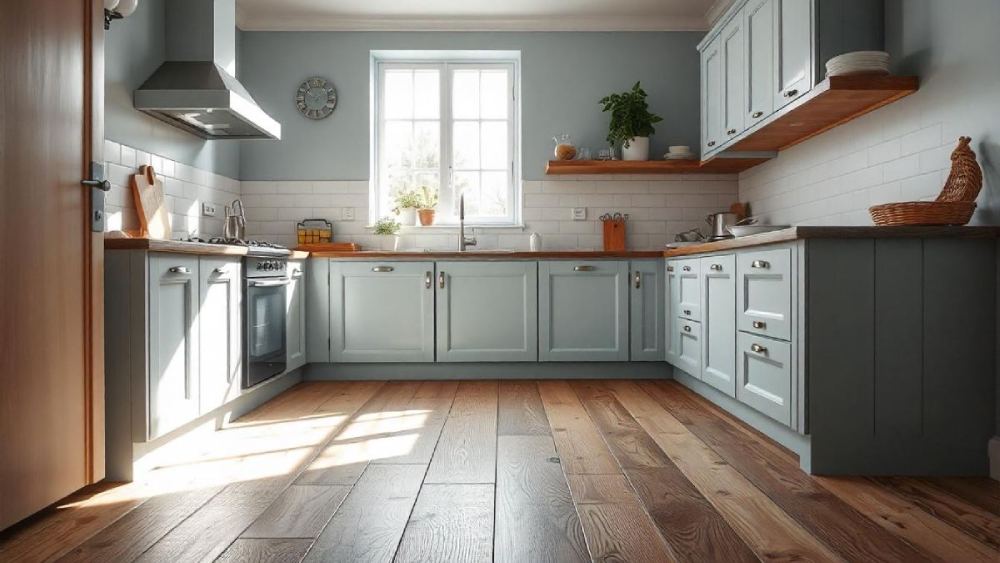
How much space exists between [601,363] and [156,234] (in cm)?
267

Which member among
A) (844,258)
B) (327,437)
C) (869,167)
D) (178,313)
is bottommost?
(327,437)

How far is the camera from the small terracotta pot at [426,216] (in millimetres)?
4781

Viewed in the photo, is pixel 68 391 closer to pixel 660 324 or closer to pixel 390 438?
pixel 390 438

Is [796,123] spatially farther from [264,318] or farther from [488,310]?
[264,318]

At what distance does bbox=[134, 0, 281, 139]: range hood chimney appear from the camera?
3355 mm

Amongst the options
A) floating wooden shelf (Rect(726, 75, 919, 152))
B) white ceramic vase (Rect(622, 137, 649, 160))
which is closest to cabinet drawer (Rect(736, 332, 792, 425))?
floating wooden shelf (Rect(726, 75, 919, 152))

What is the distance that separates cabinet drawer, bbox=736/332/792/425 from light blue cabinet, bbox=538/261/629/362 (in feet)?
4.29

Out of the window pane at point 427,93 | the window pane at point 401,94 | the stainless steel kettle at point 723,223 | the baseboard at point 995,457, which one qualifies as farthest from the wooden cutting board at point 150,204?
the baseboard at point 995,457

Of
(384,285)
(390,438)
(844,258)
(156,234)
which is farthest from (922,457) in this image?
(156,234)

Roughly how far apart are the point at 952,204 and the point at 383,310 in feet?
Result: 9.95

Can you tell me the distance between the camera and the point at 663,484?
214 cm

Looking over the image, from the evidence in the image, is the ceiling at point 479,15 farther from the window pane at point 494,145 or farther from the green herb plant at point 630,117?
the window pane at point 494,145

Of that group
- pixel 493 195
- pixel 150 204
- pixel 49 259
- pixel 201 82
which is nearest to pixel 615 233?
pixel 493 195

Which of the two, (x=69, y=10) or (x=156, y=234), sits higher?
(x=69, y=10)
